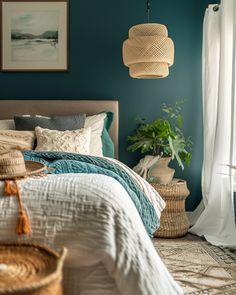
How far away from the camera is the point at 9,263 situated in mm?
1300

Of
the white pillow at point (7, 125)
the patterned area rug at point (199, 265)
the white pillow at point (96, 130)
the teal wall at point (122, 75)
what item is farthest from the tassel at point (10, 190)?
the teal wall at point (122, 75)

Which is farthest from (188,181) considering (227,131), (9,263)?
(9,263)

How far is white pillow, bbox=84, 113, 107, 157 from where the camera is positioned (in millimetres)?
3365

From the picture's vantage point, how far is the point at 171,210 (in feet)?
12.0

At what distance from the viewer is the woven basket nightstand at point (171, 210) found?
3619mm

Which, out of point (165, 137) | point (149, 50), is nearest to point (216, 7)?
point (149, 50)

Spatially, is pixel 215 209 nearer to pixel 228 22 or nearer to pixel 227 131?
pixel 227 131

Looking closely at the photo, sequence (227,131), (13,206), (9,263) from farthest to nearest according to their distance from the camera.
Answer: (227,131) → (13,206) → (9,263)

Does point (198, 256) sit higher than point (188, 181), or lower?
lower

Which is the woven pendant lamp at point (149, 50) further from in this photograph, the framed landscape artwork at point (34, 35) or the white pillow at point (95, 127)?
the framed landscape artwork at point (34, 35)

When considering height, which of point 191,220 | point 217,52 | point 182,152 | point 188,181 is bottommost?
point 191,220

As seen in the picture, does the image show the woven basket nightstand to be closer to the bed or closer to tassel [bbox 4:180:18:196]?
the bed

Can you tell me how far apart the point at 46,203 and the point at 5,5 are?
3136 mm

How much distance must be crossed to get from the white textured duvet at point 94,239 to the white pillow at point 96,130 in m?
1.70
